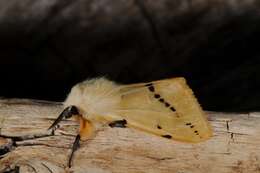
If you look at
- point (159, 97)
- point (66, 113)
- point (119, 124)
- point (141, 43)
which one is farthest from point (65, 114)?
point (141, 43)

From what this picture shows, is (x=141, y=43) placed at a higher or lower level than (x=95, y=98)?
higher

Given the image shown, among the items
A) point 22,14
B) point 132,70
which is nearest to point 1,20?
point 22,14

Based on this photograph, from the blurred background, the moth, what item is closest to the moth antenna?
the moth

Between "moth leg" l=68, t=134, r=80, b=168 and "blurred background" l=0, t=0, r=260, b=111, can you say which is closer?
"moth leg" l=68, t=134, r=80, b=168

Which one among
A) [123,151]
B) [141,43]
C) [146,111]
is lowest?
[123,151]

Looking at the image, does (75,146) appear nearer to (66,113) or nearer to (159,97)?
(66,113)

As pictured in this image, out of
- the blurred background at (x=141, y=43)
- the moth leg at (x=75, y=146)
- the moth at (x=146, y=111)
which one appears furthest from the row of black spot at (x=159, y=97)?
the blurred background at (x=141, y=43)

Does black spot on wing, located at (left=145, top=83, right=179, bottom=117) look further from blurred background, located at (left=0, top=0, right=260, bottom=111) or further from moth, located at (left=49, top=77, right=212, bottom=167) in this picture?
blurred background, located at (left=0, top=0, right=260, bottom=111)
